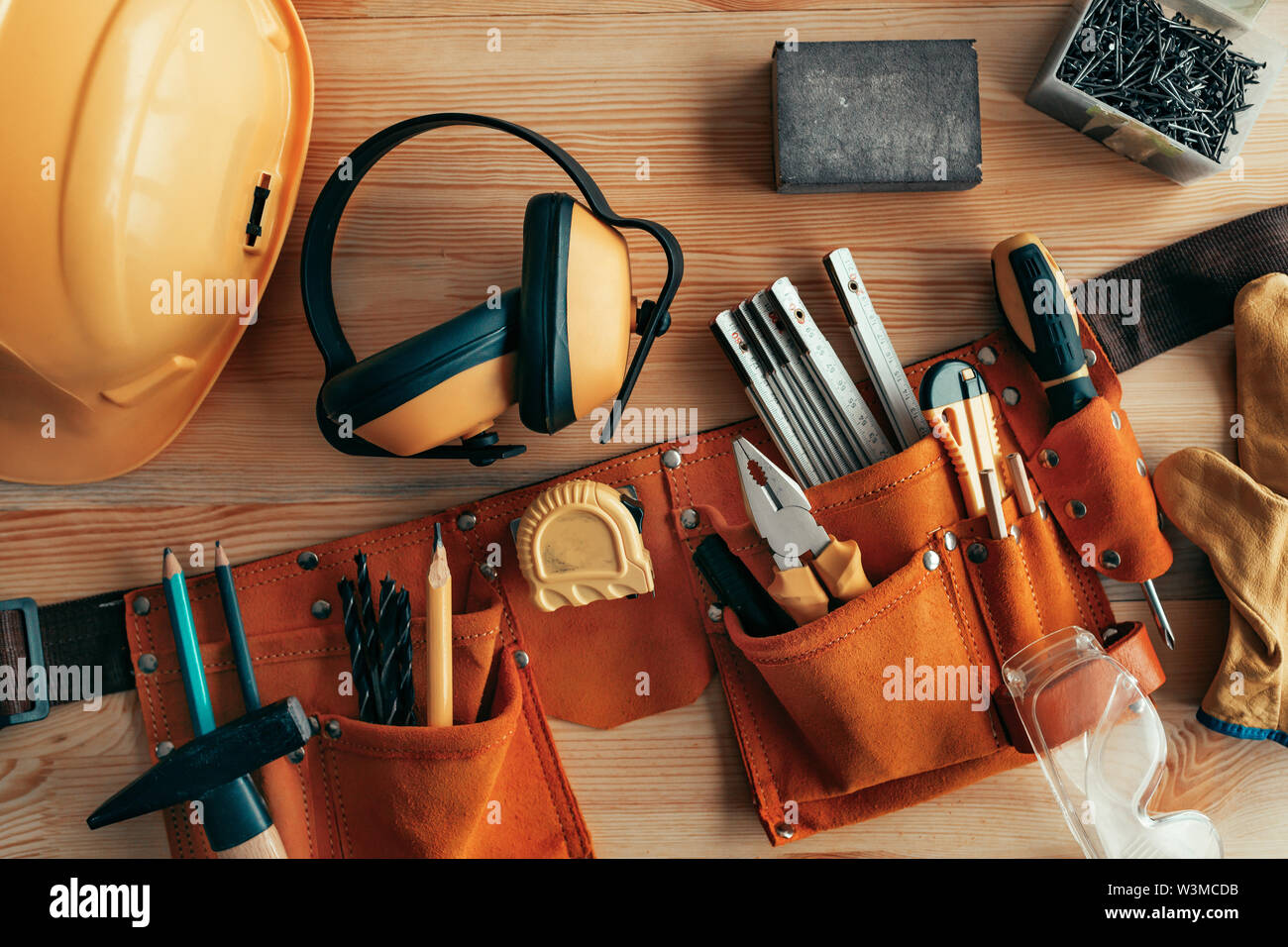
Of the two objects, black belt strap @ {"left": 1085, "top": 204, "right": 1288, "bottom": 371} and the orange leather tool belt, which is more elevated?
black belt strap @ {"left": 1085, "top": 204, "right": 1288, "bottom": 371}

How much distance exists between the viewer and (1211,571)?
0.81 meters

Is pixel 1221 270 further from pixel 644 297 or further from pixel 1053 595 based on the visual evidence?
pixel 644 297

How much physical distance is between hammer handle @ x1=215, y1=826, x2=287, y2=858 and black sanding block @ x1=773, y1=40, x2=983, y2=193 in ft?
2.39

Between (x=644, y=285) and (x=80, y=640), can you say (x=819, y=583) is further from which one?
(x=80, y=640)

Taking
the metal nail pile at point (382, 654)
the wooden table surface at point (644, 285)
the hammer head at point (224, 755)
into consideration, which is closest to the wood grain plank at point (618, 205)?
the wooden table surface at point (644, 285)

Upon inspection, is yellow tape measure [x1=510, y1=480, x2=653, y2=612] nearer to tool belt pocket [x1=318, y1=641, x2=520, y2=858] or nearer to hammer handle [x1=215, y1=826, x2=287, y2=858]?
tool belt pocket [x1=318, y1=641, x2=520, y2=858]

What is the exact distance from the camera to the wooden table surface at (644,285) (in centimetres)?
80

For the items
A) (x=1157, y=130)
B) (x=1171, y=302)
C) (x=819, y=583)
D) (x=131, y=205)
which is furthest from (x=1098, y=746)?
(x=131, y=205)

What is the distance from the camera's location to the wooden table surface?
80 cm

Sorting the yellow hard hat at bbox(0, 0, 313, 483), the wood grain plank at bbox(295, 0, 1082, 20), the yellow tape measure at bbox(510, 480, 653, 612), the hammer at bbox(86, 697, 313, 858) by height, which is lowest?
the hammer at bbox(86, 697, 313, 858)

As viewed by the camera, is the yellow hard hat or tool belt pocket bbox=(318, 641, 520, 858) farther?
tool belt pocket bbox=(318, 641, 520, 858)

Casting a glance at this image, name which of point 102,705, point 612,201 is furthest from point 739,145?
point 102,705

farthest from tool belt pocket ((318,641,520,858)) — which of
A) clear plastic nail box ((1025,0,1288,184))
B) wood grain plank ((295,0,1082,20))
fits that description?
clear plastic nail box ((1025,0,1288,184))

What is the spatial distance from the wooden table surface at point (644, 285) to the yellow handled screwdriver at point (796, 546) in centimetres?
10
